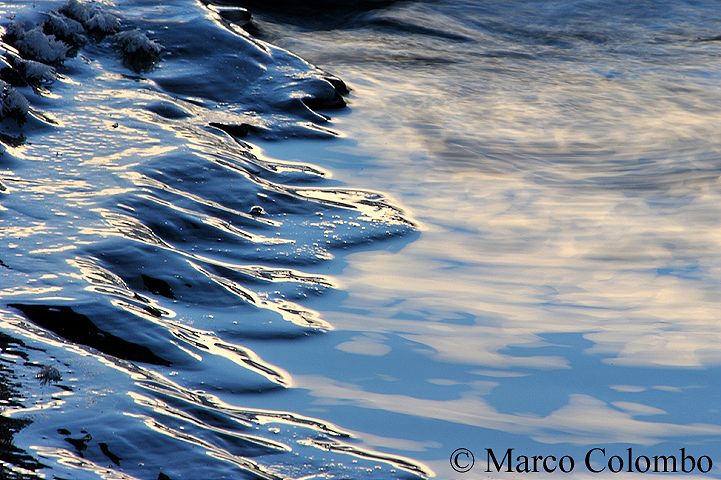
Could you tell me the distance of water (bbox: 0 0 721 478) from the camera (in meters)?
3.02

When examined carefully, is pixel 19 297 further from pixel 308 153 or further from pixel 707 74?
pixel 707 74

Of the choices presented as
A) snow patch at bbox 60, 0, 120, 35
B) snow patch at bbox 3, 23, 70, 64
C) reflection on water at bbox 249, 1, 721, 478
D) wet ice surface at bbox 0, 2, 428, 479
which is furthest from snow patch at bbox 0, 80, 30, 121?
snow patch at bbox 60, 0, 120, 35

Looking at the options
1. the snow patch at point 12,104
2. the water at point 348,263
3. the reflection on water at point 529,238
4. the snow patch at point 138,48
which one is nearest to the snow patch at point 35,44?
the water at point 348,263

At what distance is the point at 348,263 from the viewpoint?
421 cm

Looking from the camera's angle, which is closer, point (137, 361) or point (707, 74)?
point (137, 361)

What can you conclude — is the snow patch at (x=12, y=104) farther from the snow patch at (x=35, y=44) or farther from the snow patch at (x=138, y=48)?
the snow patch at (x=138, y=48)

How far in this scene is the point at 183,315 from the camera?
11.8 ft

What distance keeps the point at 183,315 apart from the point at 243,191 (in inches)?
49.2

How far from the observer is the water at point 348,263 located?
119 inches

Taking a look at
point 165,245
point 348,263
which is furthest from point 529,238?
point 165,245

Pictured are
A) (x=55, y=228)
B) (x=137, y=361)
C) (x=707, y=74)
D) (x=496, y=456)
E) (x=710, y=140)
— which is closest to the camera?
(x=496, y=456)

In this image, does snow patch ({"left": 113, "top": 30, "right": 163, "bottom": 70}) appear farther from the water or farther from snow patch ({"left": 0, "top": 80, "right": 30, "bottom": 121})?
snow patch ({"left": 0, "top": 80, "right": 30, "bottom": 121})

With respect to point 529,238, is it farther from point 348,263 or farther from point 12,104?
point 12,104

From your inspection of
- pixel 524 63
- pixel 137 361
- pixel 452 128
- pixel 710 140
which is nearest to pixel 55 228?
pixel 137 361
